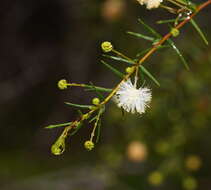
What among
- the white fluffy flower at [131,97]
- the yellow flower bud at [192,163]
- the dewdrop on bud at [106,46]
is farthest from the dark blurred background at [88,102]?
the dewdrop on bud at [106,46]

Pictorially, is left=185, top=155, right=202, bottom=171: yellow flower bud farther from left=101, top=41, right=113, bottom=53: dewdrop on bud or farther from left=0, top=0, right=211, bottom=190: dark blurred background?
left=101, top=41, right=113, bottom=53: dewdrop on bud

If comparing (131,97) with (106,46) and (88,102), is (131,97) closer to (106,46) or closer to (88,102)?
(106,46)

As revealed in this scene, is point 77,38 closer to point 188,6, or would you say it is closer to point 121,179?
point 121,179

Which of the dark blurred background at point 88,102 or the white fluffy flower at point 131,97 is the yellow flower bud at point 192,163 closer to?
the dark blurred background at point 88,102

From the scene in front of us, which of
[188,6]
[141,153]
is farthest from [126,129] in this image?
[188,6]

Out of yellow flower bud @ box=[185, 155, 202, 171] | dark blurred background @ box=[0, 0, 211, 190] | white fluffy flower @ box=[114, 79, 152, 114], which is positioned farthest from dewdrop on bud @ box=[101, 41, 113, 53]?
yellow flower bud @ box=[185, 155, 202, 171]
